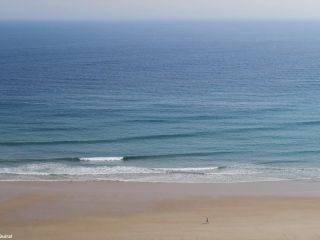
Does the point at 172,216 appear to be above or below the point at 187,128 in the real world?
below

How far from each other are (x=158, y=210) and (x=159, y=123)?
2007cm

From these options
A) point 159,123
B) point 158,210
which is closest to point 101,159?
point 159,123

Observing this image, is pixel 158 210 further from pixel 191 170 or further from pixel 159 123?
pixel 159 123

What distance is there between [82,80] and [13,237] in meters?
49.3

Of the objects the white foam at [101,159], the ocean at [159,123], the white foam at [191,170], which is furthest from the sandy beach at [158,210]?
the white foam at [101,159]

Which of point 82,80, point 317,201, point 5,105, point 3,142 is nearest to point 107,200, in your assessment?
point 317,201

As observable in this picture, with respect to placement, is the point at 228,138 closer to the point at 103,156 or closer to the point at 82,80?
the point at 103,156

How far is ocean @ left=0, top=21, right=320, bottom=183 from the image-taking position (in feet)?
127

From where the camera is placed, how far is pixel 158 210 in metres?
30.3

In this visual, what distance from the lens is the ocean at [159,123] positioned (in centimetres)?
3872

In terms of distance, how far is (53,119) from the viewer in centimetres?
5062

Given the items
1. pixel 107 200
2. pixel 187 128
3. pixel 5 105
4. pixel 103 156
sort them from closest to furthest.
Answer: pixel 107 200 < pixel 103 156 < pixel 187 128 < pixel 5 105

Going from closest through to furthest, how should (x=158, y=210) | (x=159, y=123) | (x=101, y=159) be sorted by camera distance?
(x=158, y=210) → (x=101, y=159) → (x=159, y=123)

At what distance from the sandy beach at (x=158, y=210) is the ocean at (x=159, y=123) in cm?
216
